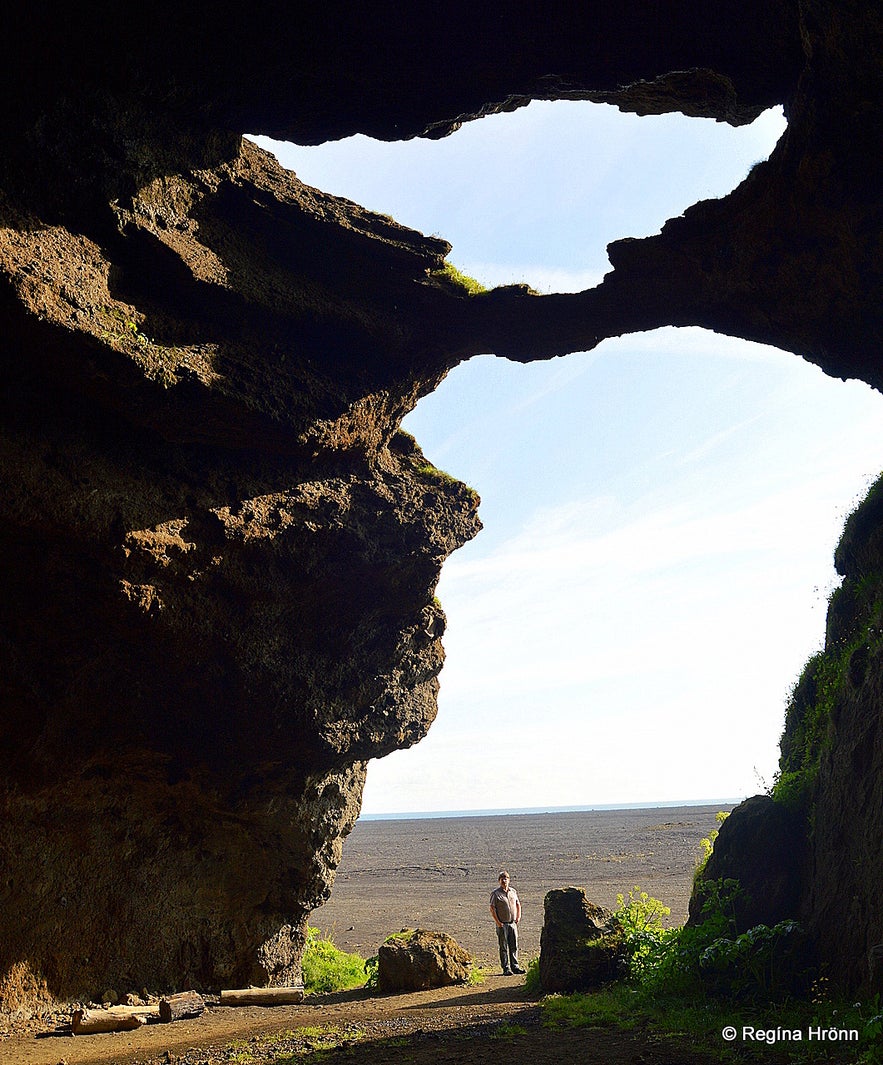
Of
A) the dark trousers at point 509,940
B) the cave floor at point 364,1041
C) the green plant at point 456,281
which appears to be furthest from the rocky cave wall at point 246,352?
the dark trousers at point 509,940

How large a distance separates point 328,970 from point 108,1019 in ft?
20.6

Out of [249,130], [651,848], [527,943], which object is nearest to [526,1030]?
[249,130]

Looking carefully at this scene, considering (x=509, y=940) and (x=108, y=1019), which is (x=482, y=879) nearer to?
(x=509, y=940)

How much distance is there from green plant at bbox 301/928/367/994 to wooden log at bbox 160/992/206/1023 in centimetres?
362

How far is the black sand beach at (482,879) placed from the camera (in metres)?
27.6

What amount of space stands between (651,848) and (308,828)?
49.0 m

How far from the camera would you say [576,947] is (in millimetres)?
12977

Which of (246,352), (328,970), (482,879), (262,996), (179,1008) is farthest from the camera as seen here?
(482,879)

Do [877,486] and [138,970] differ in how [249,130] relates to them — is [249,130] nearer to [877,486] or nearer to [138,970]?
[877,486]

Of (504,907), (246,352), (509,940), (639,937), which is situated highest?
(246,352)

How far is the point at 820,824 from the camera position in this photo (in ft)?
36.3

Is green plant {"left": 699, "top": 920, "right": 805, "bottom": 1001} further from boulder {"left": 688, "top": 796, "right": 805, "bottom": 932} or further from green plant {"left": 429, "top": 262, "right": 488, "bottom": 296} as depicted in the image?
green plant {"left": 429, "top": 262, "right": 488, "bottom": 296}

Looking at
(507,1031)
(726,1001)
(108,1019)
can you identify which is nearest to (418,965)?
(507,1031)

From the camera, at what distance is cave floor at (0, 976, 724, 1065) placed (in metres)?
8.72
